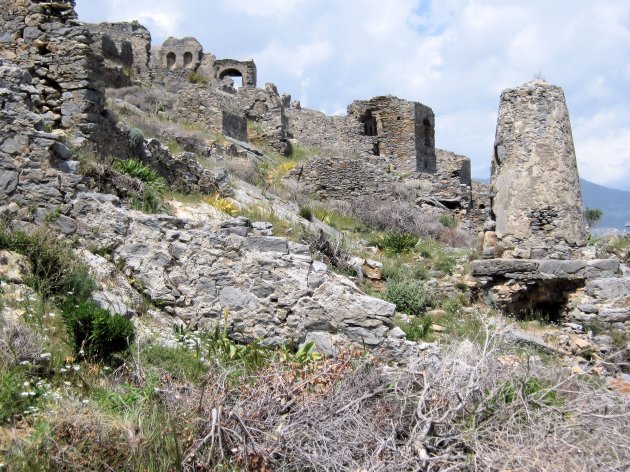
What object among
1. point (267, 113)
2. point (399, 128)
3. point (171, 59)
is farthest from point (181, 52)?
point (267, 113)

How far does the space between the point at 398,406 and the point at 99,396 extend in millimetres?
2358

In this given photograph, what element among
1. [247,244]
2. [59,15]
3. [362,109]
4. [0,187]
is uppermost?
[362,109]

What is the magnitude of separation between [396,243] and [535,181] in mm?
4142

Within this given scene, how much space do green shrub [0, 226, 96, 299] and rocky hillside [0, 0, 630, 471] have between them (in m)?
0.03

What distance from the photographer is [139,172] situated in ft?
36.4

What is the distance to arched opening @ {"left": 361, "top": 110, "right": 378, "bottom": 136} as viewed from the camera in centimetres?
3621

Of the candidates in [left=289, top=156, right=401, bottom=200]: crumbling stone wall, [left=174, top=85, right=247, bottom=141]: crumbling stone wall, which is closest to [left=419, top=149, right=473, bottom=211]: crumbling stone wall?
[left=289, top=156, right=401, bottom=200]: crumbling stone wall

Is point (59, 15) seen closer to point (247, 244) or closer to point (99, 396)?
point (247, 244)

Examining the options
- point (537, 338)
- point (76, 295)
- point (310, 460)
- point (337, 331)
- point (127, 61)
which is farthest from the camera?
point (127, 61)

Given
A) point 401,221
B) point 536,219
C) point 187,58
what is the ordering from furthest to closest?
point 187,58, point 401,221, point 536,219

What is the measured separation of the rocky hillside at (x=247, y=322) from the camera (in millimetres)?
5008

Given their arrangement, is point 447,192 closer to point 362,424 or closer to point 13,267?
point 13,267

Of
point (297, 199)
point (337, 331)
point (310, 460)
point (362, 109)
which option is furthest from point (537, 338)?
point (362, 109)

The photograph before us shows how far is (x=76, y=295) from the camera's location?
7.16 meters
